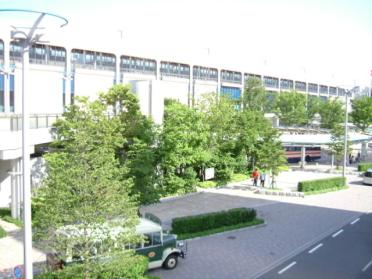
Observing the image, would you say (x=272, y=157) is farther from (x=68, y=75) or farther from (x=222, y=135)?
(x=68, y=75)

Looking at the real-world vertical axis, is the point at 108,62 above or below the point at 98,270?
above

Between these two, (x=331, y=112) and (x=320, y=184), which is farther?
(x=331, y=112)

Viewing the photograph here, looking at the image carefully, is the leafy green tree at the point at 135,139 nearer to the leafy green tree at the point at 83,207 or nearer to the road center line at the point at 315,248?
the road center line at the point at 315,248

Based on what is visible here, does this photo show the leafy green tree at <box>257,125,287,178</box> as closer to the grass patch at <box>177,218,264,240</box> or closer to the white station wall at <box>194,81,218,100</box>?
the grass patch at <box>177,218,264,240</box>

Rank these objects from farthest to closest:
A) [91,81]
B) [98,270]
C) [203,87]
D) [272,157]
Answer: [203,87], [91,81], [272,157], [98,270]

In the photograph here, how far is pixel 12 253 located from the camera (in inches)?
665

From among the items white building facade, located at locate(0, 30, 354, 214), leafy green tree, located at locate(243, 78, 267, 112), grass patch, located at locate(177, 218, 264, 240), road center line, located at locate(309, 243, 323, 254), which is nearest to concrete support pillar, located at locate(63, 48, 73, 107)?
white building facade, located at locate(0, 30, 354, 214)

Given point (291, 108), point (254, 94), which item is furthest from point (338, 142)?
point (291, 108)

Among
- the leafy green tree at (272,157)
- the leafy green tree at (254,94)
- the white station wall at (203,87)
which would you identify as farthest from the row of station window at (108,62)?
the leafy green tree at (272,157)

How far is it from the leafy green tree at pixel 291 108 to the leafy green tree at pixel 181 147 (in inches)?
1639

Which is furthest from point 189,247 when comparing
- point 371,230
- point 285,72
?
point 285,72

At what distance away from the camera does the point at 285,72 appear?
88.5 metres

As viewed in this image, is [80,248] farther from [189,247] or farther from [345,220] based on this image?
[345,220]

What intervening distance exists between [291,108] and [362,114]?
10765mm
